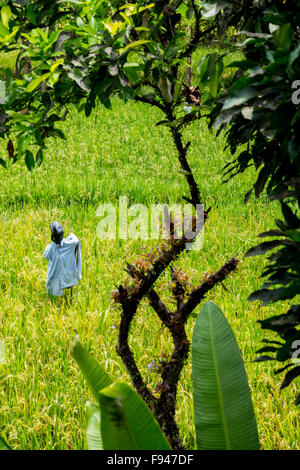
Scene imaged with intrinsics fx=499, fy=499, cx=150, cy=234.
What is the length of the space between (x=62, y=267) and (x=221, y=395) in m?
2.15

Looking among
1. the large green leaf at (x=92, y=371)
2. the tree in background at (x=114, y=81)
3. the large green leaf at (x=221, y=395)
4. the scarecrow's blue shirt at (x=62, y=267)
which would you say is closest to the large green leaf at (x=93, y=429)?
the large green leaf at (x=92, y=371)

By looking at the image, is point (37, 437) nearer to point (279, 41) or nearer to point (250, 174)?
point (279, 41)

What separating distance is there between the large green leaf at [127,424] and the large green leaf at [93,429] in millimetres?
126

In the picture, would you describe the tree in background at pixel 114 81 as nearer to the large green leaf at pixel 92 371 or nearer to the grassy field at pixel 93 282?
the grassy field at pixel 93 282

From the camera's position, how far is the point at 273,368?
2.66 m

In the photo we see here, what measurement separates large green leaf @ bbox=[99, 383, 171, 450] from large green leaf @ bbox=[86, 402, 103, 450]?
0.13 m

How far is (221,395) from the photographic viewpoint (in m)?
1.25

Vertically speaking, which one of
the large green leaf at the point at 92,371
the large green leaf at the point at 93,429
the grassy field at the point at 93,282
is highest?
the grassy field at the point at 93,282

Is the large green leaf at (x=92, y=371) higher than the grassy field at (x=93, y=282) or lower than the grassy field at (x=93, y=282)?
lower

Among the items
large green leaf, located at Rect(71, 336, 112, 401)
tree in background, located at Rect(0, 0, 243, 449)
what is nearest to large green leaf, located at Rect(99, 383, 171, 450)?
large green leaf, located at Rect(71, 336, 112, 401)

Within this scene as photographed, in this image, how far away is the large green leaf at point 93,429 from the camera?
126cm

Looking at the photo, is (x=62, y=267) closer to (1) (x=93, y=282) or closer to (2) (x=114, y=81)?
(1) (x=93, y=282)

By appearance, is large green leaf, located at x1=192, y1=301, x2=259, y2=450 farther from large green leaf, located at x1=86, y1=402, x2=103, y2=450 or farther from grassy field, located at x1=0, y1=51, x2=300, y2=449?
grassy field, located at x1=0, y1=51, x2=300, y2=449

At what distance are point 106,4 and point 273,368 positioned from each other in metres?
1.95
